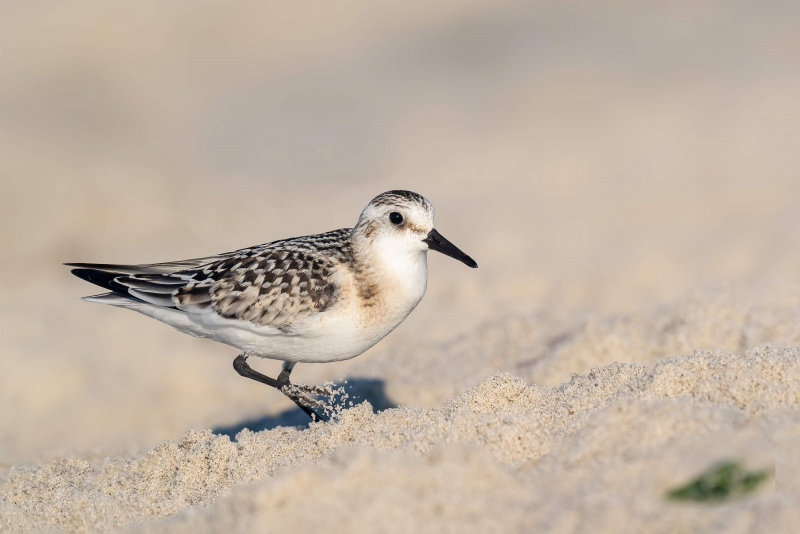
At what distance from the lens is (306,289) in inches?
187

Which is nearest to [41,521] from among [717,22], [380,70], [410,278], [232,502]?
[232,502]

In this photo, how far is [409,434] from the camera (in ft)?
11.8

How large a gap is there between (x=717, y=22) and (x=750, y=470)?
12996mm

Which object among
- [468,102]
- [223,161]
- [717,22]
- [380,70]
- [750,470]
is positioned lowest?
[750,470]

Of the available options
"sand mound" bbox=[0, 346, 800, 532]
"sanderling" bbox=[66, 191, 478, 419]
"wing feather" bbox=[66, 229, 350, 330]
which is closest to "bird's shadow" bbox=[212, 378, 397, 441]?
"sanderling" bbox=[66, 191, 478, 419]

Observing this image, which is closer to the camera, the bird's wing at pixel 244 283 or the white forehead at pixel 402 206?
the bird's wing at pixel 244 283

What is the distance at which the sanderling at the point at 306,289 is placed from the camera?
474 centimetres

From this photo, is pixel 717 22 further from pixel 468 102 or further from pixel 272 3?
pixel 272 3

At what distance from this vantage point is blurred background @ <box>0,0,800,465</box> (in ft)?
22.5

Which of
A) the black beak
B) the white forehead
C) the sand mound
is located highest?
the white forehead

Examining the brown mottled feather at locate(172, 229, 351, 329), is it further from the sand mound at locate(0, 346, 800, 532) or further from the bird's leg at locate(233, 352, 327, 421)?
the sand mound at locate(0, 346, 800, 532)

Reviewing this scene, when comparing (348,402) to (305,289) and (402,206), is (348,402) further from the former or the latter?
(402,206)

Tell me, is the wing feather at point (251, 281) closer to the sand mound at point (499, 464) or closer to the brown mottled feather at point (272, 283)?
the brown mottled feather at point (272, 283)

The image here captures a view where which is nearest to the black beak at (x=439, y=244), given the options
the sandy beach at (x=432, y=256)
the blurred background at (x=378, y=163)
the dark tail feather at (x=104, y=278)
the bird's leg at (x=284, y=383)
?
the sandy beach at (x=432, y=256)
